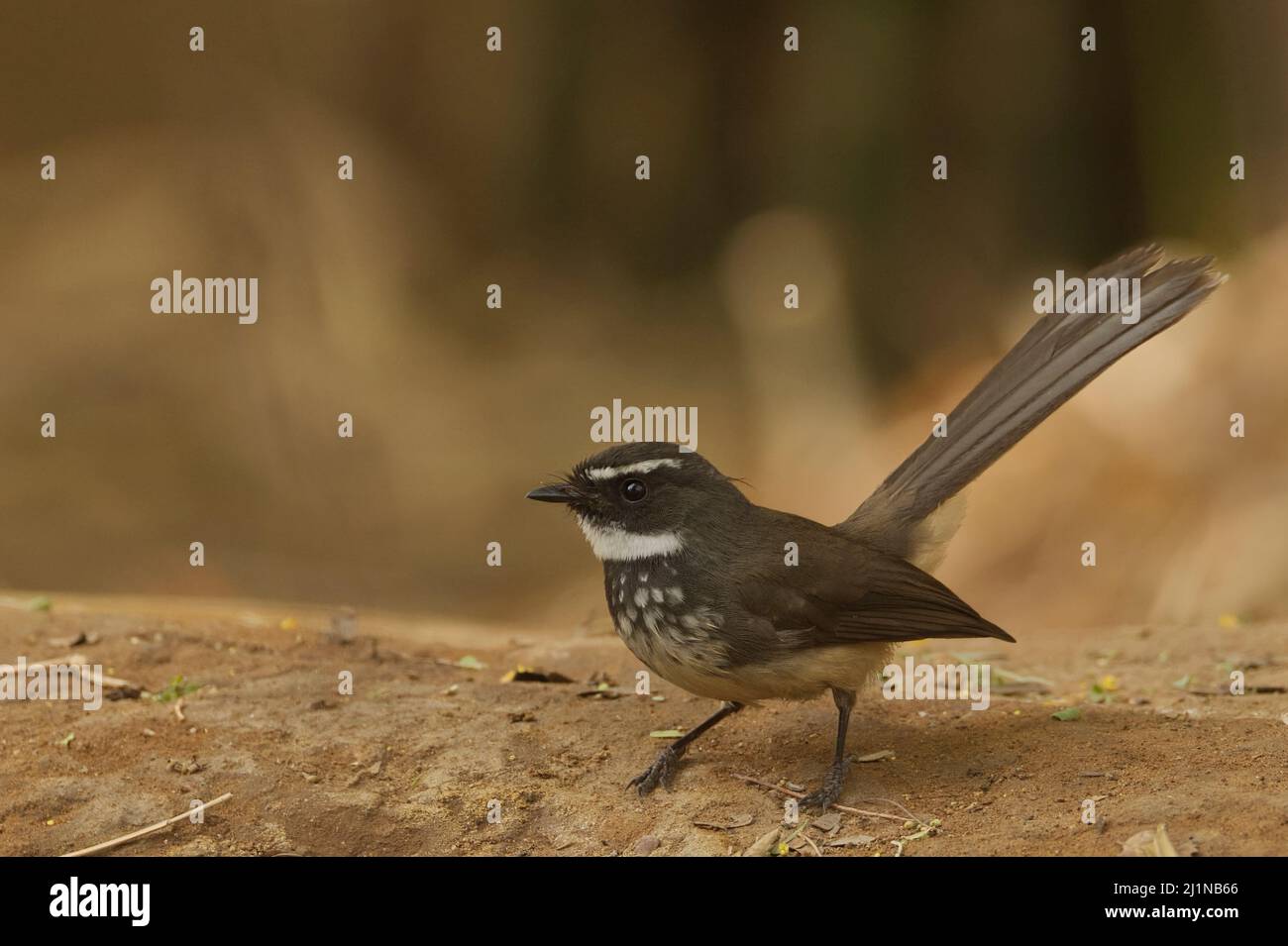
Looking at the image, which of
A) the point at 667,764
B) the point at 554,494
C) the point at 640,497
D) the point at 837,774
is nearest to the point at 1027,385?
the point at 640,497

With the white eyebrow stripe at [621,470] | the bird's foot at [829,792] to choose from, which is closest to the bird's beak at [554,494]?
the white eyebrow stripe at [621,470]

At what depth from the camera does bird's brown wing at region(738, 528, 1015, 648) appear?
5.14m

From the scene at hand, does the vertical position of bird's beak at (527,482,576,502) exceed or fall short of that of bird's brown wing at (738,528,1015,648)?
it exceeds it

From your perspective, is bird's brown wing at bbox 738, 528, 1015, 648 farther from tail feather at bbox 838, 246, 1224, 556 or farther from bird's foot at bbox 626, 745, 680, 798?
bird's foot at bbox 626, 745, 680, 798

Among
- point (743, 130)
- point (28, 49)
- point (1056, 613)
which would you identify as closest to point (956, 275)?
point (743, 130)

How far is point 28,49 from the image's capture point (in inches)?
591

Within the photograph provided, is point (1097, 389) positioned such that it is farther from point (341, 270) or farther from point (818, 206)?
point (341, 270)

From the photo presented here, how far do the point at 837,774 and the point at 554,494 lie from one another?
1575mm

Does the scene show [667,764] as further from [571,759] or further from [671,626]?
[671,626]

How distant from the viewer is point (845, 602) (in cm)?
524

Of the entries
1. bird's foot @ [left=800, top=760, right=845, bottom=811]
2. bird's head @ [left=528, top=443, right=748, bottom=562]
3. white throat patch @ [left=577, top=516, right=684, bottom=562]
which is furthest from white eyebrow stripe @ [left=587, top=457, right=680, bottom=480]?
bird's foot @ [left=800, top=760, right=845, bottom=811]

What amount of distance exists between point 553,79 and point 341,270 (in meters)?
3.51

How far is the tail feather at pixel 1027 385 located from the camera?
558cm

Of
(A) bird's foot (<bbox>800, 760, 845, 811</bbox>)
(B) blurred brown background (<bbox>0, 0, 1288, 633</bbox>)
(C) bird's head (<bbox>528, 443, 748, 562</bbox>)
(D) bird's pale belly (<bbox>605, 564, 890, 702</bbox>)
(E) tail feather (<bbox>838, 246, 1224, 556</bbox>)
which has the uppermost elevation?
(B) blurred brown background (<bbox>0, 0, 1288, 633</bbox>)
